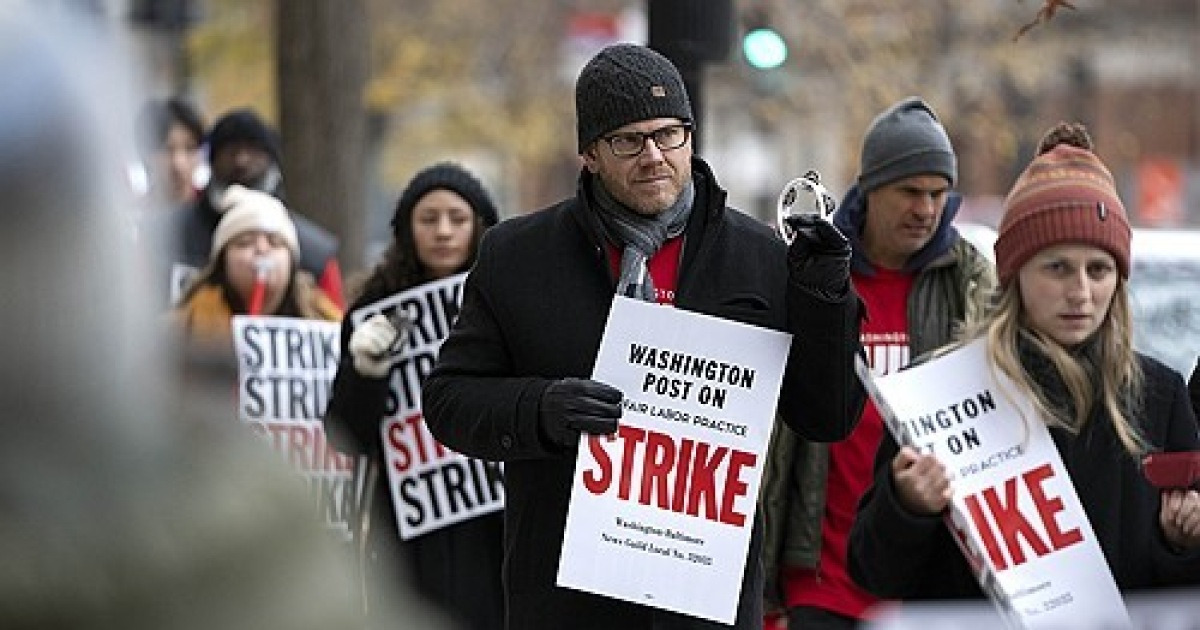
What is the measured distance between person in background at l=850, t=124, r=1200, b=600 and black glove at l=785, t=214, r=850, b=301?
59 centimetres

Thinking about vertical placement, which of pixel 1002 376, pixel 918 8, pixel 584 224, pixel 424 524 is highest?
pixel 918 8

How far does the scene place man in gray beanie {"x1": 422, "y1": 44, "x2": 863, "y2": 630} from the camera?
4.98 m

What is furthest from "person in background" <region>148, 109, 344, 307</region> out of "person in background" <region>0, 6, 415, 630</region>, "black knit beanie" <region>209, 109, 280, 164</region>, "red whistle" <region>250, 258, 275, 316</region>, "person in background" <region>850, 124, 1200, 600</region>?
"person in background" <region>0, 6, 415, 630</region>

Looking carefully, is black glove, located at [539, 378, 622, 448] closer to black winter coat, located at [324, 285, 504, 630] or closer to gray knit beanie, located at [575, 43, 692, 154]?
gray knit beanie, located at [575, 43, 692, 154]

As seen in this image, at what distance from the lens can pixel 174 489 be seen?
5.00 feet

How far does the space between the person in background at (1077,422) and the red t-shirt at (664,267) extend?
0.66m

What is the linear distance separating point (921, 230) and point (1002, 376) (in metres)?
1.21

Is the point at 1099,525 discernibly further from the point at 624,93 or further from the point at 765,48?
the point at 765,48

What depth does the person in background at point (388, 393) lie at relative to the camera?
7.33 m

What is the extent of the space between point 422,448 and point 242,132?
A: 4.05 m

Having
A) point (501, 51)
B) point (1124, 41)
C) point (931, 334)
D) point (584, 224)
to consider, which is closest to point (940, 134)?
point (931, 334)

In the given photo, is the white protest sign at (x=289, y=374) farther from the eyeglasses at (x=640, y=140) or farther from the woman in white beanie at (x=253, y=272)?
the eyeglasses at (x=640, y=140)

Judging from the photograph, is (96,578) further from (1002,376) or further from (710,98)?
(710,98)

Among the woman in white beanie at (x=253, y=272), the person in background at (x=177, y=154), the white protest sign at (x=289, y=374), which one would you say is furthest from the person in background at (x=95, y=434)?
the person in background at (x=177, y=154)
